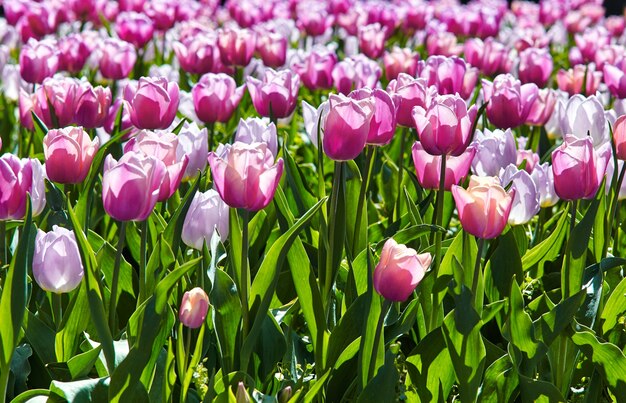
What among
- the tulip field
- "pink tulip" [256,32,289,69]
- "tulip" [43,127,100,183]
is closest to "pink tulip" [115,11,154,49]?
"pink tulip" [256,32,289,69]

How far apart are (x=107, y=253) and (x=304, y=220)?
0.67 m

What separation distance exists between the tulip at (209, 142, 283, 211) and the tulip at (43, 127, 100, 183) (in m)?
0.39

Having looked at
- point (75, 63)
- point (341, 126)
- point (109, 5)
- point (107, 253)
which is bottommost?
point (109, 5)

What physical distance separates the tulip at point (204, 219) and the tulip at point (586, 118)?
3.39 feet

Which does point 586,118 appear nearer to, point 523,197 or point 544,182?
point 544,182

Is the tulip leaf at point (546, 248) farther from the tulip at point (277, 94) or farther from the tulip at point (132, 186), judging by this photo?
the tulip at point (132, 186)

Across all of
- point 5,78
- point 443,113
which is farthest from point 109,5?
point 443,113

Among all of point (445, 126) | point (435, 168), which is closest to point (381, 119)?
point (445, 126)

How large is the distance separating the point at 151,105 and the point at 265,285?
603mm

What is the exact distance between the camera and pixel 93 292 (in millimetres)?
1669

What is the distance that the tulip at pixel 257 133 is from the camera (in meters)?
2.28

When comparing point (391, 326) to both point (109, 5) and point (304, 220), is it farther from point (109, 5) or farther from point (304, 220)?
point (109, 5)

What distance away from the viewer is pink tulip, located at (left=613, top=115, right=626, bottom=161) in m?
2.11

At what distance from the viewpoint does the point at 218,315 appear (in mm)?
1905
